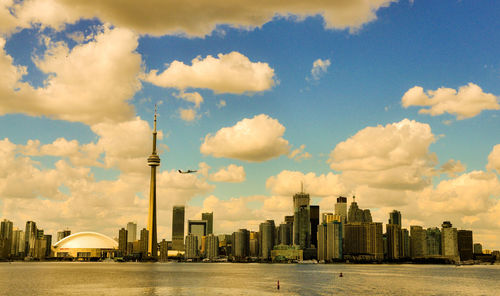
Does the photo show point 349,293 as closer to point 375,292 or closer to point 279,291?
point 375,292

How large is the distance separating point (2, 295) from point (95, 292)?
20573 millimetres

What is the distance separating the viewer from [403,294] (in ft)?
450

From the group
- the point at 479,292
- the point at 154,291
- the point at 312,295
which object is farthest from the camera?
the point at 479,292

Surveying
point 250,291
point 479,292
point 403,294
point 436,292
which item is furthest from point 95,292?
point 479,292

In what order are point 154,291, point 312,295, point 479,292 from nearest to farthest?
point 312,295 → point 154,291 → point 479,292

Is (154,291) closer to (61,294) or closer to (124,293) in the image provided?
(124,293)

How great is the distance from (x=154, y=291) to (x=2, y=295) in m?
34.7

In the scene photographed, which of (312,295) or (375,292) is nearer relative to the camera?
(312,295)

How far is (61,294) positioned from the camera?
130500mm

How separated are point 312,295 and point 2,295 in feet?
233

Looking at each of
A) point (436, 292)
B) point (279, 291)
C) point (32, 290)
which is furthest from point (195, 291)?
point (436, 292)

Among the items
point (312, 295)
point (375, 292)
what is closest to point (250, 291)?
point (312, 295)

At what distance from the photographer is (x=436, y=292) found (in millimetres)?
146875

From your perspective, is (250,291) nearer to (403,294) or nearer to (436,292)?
(403,294)
